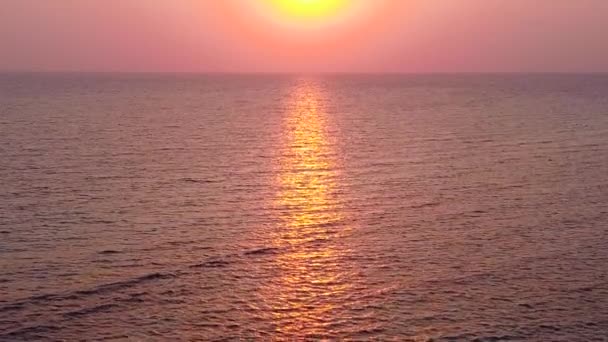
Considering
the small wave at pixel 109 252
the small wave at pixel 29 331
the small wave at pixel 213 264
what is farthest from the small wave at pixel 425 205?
the small wave at pixel 29 331

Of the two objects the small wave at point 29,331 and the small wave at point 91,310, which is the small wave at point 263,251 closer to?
the small wave at point 91,310

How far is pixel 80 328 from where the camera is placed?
29.7 metres

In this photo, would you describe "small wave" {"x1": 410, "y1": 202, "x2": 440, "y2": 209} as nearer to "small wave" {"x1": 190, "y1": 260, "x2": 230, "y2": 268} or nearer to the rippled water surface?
the rippled water surface

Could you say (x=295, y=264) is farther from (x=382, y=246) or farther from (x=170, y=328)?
(x=170, y=328)

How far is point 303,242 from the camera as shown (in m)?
43.5

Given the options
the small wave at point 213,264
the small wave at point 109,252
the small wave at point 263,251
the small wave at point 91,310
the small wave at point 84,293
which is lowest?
the small wave at point 91,310

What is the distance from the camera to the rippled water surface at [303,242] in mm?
31188

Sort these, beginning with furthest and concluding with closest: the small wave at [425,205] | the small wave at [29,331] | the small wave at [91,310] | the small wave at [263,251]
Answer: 1. the small wave at [425,205]
2. the small wave at [263,251]
3. the small wave at [91,310]
4. the small wave at [29,331]

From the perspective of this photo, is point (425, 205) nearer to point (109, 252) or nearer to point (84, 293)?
point (109, 252)

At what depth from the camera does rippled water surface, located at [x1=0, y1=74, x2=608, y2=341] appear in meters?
31.2

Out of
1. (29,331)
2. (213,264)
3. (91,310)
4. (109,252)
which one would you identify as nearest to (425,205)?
(213,264)

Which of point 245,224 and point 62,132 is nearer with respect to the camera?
point 245,224

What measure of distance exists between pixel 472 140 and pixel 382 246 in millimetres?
56249

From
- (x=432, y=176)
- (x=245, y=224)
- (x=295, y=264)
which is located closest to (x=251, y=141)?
→ (x=432, y=176)
